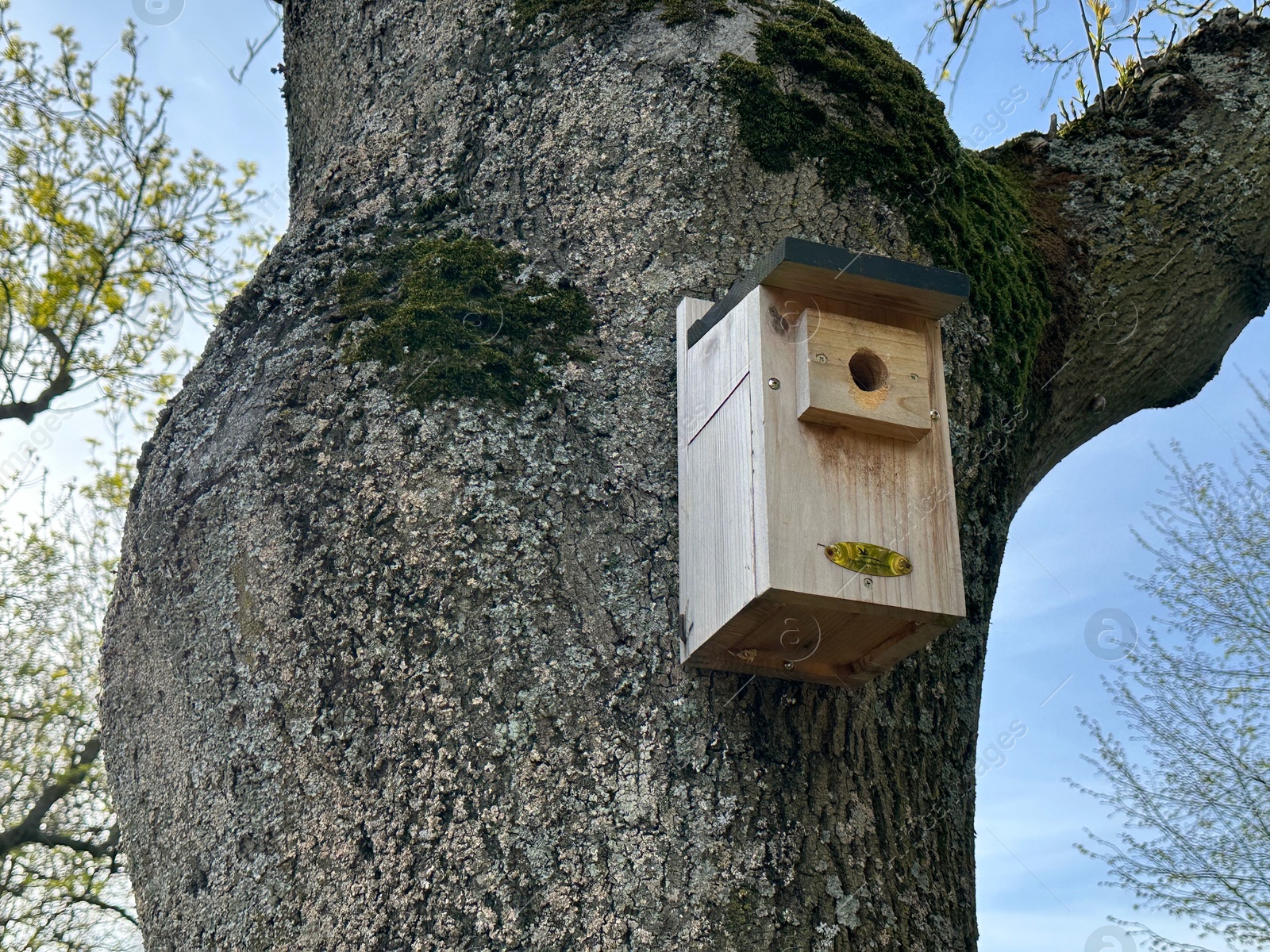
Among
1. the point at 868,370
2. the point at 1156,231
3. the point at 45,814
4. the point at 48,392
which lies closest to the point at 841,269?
the point at 868,370

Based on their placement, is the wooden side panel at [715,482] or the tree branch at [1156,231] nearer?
the wooden side panel at [715,482]

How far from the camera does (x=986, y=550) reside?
7.43ft

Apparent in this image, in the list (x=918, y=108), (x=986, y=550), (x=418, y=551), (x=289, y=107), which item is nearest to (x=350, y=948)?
(x=418, y=551)

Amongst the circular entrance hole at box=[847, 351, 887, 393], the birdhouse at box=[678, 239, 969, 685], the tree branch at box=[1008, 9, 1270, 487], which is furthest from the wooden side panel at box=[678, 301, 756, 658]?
the tree branch at box=[1008, 9, 1270, 487]

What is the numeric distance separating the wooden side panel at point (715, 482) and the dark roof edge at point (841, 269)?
0.05m

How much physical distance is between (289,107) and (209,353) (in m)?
1.13

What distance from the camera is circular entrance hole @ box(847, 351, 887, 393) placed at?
5.89ft

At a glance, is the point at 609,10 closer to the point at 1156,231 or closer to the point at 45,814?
the point at 1156,231

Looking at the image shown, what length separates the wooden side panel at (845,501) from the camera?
1604 mm

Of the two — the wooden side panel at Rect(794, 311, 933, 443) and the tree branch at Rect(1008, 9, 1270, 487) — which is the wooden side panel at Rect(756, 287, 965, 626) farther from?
the tree branch at Rect(1008, 9, 1270, 487)

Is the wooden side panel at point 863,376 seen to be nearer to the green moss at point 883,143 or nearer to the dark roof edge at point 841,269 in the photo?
the dark roof edge at point 841,269

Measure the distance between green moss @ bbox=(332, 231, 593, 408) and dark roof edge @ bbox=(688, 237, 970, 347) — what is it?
12.4 inches

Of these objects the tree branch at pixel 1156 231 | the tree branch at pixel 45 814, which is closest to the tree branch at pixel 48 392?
Answer: the tree branch at pixel 45 814

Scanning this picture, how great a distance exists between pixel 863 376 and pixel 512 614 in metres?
0.69
